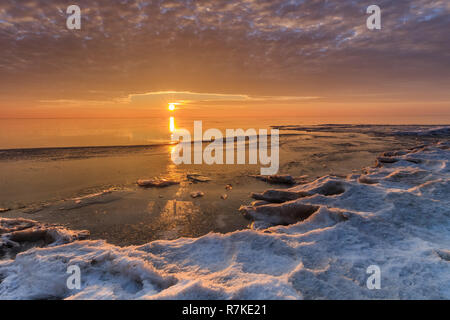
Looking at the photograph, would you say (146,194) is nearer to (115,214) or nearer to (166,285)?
(115,214)

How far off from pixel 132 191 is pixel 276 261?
6.18 metres

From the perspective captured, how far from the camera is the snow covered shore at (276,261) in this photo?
3107 mm

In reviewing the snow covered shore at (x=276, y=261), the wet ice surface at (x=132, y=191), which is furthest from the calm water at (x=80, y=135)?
the snow covered shore at (x=276, y=261)

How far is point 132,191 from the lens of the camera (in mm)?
8312

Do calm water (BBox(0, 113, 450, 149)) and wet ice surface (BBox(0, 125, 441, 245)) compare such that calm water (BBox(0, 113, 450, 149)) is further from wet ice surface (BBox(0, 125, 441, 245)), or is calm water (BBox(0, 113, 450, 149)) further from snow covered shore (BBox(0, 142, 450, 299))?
snow covered shore (BBox(0, 142, 450, 299))

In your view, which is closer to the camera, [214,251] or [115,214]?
[214,251]

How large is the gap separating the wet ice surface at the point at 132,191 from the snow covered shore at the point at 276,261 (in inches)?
32.5

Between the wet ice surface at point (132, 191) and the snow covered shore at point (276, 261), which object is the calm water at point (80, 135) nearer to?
the wet ice surface at point (132, 191)

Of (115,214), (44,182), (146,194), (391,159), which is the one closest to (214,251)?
(115,214)

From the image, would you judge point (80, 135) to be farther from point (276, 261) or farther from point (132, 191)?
point (276, 261)

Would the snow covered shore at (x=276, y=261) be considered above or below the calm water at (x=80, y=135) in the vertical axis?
below

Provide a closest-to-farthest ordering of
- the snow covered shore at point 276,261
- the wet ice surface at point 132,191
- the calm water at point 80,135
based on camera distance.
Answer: the snow covered shore at point 276,261, the wet ice surface at point 132,191, the calm water at point 80,135

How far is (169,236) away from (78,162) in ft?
32.7
